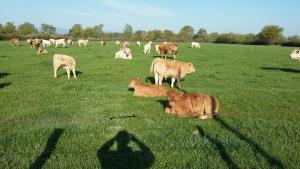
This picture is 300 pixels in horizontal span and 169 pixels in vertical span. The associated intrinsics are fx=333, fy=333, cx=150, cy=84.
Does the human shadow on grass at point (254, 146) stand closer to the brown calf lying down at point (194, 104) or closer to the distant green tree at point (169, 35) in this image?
the brown calf lying down at point (194, 104)

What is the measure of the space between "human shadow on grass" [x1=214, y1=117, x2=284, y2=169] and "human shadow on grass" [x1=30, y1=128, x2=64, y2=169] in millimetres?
4470

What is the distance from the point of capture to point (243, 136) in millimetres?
8477

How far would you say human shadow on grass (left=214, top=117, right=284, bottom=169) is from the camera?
679 centimetres

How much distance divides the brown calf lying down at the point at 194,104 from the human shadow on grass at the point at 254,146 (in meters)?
0.38

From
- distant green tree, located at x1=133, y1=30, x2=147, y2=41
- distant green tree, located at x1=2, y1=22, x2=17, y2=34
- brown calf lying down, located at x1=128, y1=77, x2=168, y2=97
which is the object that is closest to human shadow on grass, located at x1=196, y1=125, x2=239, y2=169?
brown calf lying down, located at x1=128, y1=77, x2=168, y2=97

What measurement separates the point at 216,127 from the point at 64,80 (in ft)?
36.2

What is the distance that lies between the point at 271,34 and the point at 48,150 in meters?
129

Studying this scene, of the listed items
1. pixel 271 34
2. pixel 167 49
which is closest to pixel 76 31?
pixel 271 34

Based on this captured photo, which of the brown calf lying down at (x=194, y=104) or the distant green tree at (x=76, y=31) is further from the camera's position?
the distant green tree at (x=76, y=31)

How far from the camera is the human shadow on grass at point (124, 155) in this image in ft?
21.6

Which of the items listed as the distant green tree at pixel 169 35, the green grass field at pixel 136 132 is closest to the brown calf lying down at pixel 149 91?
the green grass field at pixel 136 132

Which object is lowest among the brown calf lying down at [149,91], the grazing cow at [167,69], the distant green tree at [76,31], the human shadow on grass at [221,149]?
the human shadow on grass at [221,149]

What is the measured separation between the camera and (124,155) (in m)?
7.04

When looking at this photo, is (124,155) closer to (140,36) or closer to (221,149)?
(221,149)
